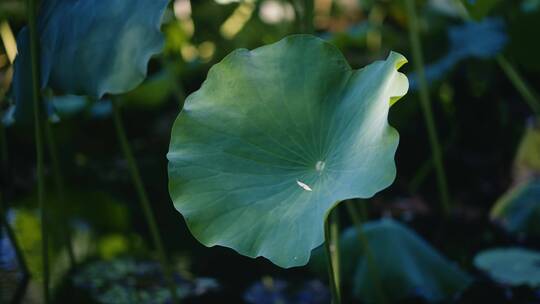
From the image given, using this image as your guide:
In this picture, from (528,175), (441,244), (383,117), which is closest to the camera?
(383,117)

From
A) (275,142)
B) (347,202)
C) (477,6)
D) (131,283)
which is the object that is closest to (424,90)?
(347,202)

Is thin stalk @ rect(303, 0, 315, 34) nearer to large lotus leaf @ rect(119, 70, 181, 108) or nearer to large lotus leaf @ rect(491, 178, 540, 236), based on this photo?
large lotus leaf @ rect(491, 178, 540, 236)

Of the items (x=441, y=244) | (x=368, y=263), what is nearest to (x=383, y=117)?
(x=368, y=263)

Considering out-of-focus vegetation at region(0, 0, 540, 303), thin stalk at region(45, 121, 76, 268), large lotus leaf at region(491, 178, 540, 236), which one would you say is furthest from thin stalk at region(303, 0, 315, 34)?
large lotus leaf at region(491, 178, 540, 236)

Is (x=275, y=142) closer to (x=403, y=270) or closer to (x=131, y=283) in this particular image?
(x=403, y=270)

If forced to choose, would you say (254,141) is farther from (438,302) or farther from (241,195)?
(438,302)

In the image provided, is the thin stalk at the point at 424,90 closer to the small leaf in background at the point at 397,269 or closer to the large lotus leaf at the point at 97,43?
the small leaf in background at the point at 397,269

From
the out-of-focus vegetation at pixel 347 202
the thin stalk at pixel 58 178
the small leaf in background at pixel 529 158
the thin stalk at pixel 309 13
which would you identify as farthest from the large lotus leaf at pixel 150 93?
the thin stalk at pixel 309 13
